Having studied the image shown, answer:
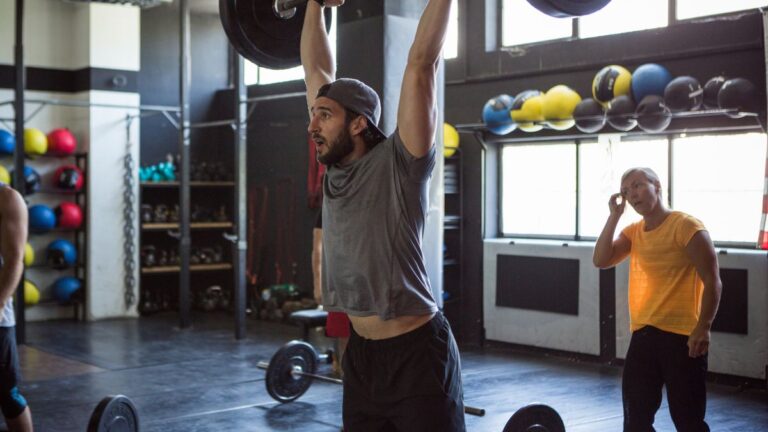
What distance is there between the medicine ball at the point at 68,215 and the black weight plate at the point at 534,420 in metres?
5.68

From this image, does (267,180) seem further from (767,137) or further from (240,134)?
(767,137)

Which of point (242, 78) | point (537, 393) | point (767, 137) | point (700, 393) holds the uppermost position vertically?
point (242, 78)

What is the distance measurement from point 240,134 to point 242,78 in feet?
1.45

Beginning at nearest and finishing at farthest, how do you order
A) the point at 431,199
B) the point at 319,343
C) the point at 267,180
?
the point at 431,199
the point at 319,343
the point at 267,180

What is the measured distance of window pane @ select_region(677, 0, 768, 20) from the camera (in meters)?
5.21

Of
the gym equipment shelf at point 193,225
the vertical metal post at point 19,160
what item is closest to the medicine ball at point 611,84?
the vertical metal post at point 19,160

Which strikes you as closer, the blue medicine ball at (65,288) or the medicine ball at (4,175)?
the medicine ball at (4,175)

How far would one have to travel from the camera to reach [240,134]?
6816 mm

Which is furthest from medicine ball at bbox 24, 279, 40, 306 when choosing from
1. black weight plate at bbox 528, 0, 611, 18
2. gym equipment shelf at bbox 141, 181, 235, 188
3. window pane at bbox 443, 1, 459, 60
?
black weight plate at bbox 528, 0, 611, 18

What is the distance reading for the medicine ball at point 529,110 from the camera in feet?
18.7

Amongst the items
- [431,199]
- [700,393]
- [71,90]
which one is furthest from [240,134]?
[700,393]

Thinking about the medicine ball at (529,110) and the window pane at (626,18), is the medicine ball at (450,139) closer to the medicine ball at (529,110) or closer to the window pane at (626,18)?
the medicine ball at (529,110)

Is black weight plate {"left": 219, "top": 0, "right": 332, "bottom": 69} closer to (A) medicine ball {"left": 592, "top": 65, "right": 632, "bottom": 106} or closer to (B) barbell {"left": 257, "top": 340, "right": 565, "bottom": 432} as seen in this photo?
(B) barbell {"left": 257, "top": 340, "right": 565, "bottom": 432}

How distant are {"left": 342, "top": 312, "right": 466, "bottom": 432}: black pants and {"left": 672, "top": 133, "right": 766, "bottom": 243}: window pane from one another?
395 centimetres
